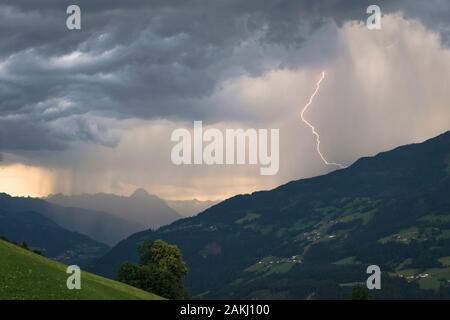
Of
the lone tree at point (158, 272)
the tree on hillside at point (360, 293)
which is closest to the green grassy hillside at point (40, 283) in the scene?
the lone tree at point (158, 272)

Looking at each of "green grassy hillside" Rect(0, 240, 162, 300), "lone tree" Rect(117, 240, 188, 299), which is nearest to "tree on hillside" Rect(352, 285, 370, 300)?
"lone tree" Rect(117, 240, 188, 299)

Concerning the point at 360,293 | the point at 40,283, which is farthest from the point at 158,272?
the point at 40,283

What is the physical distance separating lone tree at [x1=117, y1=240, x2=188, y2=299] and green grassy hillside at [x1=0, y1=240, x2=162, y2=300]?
1720 inches

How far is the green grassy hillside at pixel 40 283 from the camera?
6097 centimetres

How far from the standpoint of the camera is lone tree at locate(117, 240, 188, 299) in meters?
130

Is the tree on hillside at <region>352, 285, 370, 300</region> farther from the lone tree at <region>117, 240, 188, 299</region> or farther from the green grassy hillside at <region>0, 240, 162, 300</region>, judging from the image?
the green grassy hillside at <region>0, 240, 162, 300</region>

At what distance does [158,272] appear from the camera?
13125 centimetres
